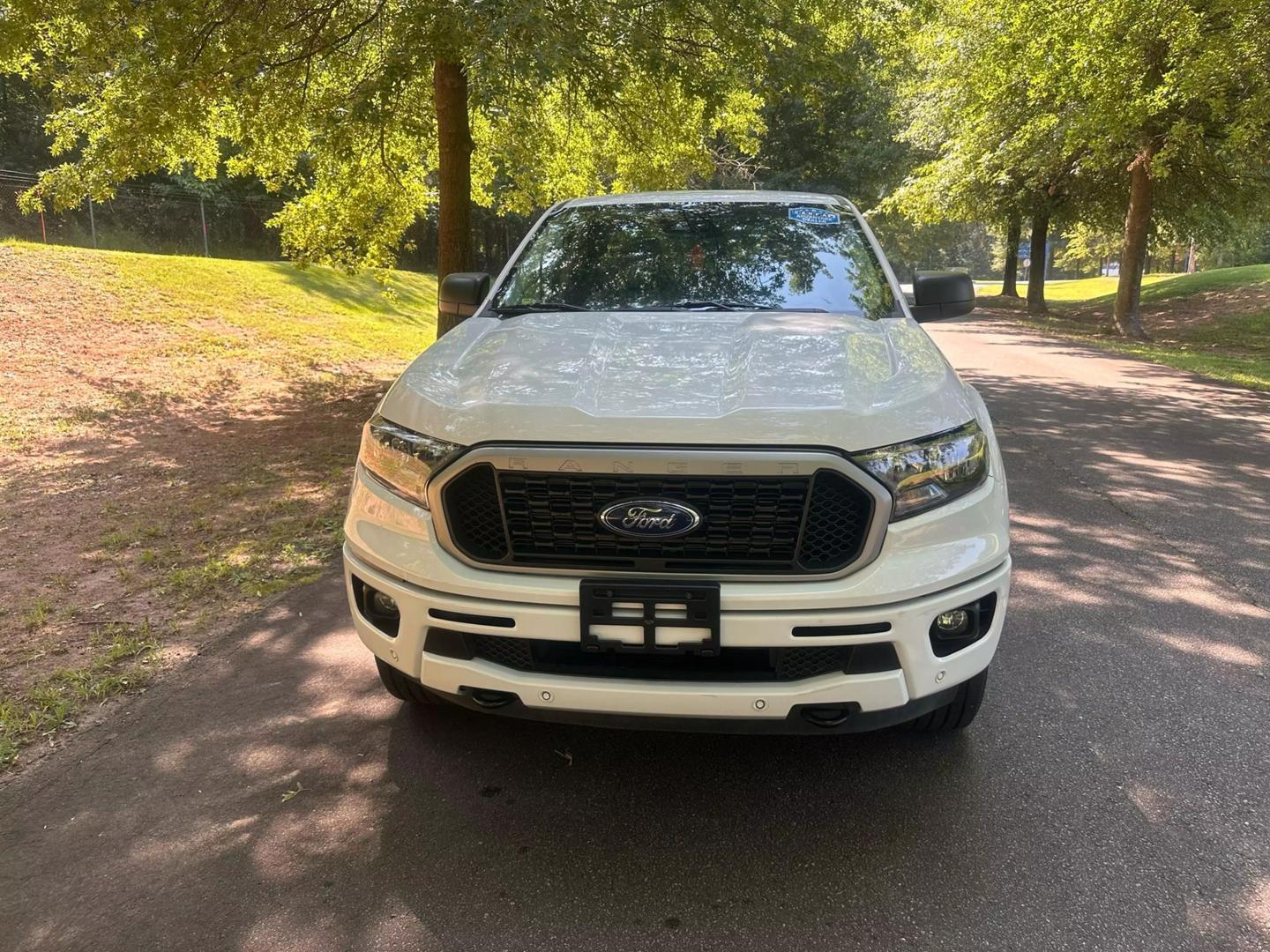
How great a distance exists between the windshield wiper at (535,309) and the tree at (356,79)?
282cm

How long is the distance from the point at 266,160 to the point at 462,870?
1077 cm

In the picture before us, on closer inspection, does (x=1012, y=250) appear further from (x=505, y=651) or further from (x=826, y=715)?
(x=505, y=651)

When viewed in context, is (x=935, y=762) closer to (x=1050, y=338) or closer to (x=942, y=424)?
(x=942, y=424)

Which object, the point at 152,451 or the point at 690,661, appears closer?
the point at 690,661

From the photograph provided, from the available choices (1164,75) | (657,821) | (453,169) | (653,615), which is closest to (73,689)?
(657,821)

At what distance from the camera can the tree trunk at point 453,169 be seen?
873 centimetres

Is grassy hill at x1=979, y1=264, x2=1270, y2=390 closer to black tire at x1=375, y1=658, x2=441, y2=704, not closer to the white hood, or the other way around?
the white hood

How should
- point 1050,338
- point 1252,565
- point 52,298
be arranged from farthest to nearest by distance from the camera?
point 1050,338 < point 52,298 < point 1252,565

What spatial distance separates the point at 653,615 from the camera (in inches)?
89.3

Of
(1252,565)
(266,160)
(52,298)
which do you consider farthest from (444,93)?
(1252,565)

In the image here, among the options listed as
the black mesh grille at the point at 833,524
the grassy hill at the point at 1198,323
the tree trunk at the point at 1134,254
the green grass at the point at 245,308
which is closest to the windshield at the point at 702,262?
the black mesh grille at the point at 833,524

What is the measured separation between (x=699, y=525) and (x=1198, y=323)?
2604cm

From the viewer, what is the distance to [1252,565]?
4594 mm

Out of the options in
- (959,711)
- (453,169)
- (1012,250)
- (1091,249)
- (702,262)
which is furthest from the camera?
(1091,249)
